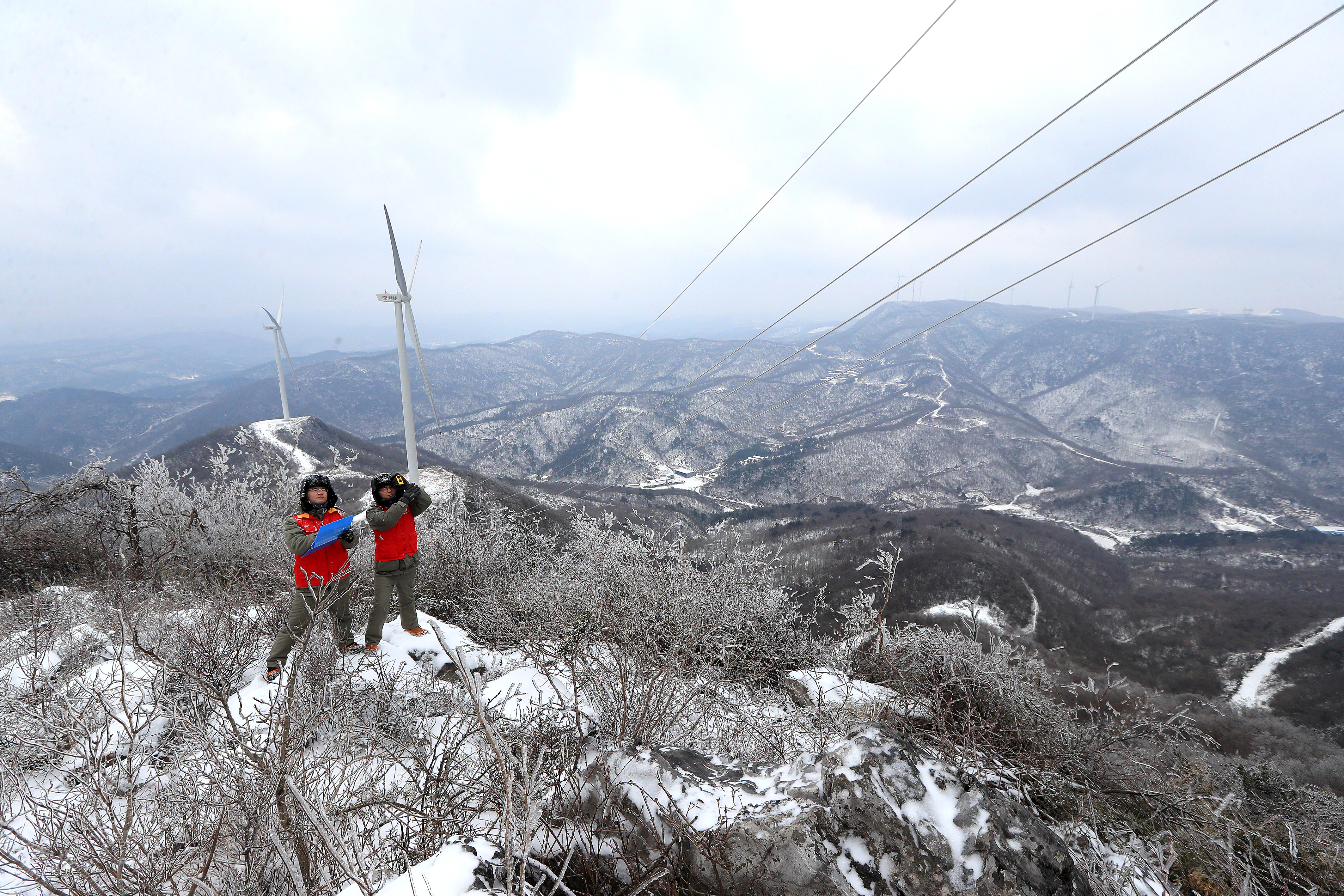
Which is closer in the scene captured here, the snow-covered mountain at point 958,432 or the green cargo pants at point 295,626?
the green cargo pants at point 295,626

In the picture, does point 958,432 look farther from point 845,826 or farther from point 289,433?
point 845,826

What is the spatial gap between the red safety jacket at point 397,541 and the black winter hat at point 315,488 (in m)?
0.60

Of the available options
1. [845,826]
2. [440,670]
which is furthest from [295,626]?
[845,826]

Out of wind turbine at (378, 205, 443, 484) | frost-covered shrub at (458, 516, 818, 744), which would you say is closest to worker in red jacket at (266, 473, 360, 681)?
frost-covered shrub at (458, 516, 818, 744)

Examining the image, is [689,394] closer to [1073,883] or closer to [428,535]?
[428,535]

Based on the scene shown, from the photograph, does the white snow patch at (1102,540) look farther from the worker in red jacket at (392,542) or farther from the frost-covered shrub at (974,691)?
the worker in red jacket at (392,542)

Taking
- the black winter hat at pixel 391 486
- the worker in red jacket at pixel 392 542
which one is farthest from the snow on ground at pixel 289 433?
the black winter hat at pixel 391 486

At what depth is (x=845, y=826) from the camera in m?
3.07

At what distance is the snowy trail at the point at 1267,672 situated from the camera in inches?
1652

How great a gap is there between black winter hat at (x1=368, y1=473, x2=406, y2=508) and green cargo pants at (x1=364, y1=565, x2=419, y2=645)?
896 mm

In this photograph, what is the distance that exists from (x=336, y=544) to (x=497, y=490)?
40140 millimetres

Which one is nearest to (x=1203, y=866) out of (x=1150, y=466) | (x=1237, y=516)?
(x=1237, y=516)

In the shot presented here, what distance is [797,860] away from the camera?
299cm

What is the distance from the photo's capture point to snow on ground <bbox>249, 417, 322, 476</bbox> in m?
53.6
